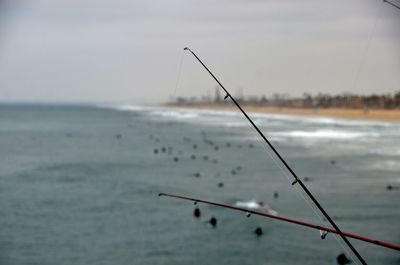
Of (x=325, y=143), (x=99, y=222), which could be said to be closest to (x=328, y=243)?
(x=99, y=222)

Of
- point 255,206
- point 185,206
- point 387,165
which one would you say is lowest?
point 185,206

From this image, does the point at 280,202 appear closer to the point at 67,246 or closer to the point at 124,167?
the point at 67,246

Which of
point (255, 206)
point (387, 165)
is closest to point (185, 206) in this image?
point (255, 206)

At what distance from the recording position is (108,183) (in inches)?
1666

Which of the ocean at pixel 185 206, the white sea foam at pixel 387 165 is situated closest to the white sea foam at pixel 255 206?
the ocean at pixel 185 206

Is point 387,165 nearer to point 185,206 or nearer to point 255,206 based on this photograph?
point 255,206

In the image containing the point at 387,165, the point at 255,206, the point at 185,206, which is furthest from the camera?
the point at 387,165

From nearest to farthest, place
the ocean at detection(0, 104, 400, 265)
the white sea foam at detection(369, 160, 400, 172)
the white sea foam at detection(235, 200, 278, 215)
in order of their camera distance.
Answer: the ocean at detection(0, 104, 400, 265), the white sea foam at detection(235, 200, 278, 215), the white sea foam at detection(369, 160, 400, 172)

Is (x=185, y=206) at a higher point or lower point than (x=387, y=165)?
lower

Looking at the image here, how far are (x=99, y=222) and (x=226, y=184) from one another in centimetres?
1424

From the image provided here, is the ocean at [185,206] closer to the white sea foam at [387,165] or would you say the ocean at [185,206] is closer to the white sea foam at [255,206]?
the white sea foam at [387,165]

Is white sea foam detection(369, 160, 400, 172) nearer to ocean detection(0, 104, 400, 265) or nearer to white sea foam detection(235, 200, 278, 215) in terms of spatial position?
ocean detection(0, 104, 400, 265)

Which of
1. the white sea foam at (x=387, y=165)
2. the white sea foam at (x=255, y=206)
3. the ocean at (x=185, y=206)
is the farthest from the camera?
the white sea foam at (x=387, y=165)

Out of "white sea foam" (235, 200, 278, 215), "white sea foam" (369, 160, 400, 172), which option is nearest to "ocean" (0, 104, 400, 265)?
"white sea foam" (369, 160, 400, 172)
